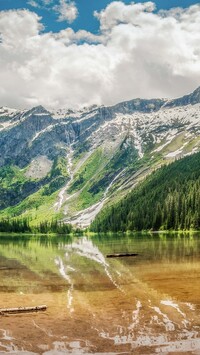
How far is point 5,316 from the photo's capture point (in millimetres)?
25078

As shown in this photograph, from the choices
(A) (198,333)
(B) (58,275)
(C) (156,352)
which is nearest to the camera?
(C) (156,352)

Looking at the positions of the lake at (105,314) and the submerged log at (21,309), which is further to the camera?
the submerged log at (21,309)

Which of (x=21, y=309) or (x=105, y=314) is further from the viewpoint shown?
(x=21, y=309)

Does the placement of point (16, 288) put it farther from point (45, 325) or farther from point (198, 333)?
point (198, 333)

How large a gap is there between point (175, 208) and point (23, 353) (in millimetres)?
166797

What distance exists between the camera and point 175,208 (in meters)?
180

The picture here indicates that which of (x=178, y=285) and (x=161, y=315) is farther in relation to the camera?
(x=178, y=285)

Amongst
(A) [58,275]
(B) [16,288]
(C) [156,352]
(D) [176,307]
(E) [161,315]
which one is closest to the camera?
(C) [156,352]

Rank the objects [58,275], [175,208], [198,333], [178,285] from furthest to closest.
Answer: [175,208]
[58,275]
[178,285]
[198,333]

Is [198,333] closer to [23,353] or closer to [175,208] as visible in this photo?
[23,353]

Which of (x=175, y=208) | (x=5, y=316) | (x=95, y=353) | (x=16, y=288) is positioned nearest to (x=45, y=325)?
(x=5, y=316)

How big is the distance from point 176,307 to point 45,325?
859 centimetres

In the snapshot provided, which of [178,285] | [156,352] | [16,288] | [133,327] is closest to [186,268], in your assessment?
[178,285]

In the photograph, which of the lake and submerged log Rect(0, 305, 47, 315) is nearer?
the lake
